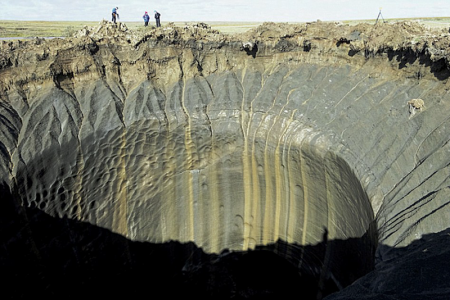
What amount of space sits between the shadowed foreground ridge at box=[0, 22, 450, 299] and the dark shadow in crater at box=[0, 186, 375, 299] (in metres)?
0.05

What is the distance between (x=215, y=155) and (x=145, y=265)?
4529 mm

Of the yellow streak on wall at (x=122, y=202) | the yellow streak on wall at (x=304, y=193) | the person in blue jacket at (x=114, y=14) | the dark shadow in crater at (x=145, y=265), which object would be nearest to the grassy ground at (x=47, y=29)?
the person in blue jacket at (x=114, y=14)

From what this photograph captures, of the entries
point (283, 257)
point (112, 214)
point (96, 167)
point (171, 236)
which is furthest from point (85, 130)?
point (283, 257)

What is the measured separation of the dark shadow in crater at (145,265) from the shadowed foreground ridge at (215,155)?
46mm

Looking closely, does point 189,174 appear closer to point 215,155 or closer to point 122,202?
point 215,155

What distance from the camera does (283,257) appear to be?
13094 mm

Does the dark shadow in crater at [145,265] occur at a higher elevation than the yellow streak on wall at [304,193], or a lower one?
lower

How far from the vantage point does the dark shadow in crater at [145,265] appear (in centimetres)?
938

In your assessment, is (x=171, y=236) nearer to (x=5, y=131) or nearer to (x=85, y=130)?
(x=85, y=130)

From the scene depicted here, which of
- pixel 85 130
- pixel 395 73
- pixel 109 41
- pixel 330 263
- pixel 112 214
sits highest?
pixel 109 41

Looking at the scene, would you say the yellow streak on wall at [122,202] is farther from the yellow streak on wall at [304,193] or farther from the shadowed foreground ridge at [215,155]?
Result: the yellow streak on wall at [304,193]

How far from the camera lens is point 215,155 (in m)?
12.0

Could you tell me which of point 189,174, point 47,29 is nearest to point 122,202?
point 189,174

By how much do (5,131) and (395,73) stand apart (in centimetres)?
1107
